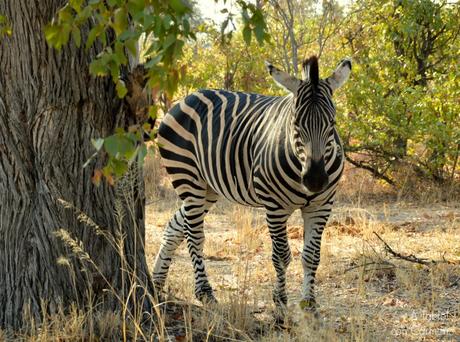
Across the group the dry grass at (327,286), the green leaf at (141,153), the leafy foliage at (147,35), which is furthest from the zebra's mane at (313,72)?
the green leaf at (141,153)

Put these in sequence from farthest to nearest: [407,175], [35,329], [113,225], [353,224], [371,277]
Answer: [407,175] < [353,224] < [371,277] < [113,225] < [35,329]

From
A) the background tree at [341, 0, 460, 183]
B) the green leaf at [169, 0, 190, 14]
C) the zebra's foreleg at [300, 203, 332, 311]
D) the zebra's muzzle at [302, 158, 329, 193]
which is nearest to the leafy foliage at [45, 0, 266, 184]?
the green leaf at [169, 0, 190, 14]

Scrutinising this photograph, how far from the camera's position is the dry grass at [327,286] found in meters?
4.34

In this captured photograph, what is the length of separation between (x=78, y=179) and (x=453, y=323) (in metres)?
2.71

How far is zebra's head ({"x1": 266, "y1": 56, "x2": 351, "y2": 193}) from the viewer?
186 inches

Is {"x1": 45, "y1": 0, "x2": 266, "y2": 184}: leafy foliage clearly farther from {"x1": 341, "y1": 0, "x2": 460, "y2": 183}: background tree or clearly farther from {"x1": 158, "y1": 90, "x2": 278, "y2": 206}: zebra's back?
{"x1": 341, "y1": 0, "x2": 460, "y2": 183}: background tree

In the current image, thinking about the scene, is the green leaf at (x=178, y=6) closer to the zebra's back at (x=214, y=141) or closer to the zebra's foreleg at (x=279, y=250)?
the zebra's foreleg at (x=279, y=250)

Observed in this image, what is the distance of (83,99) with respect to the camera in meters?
4.43

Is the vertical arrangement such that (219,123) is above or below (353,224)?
above

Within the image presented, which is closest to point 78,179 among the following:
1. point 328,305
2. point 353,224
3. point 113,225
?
point 113,225

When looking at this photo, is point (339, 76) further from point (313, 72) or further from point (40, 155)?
point (40, 155)

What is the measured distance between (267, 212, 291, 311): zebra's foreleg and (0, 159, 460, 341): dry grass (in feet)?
0.36

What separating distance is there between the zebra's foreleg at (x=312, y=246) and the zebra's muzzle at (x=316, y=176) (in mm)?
692

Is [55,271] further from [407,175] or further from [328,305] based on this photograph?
[407,175]
